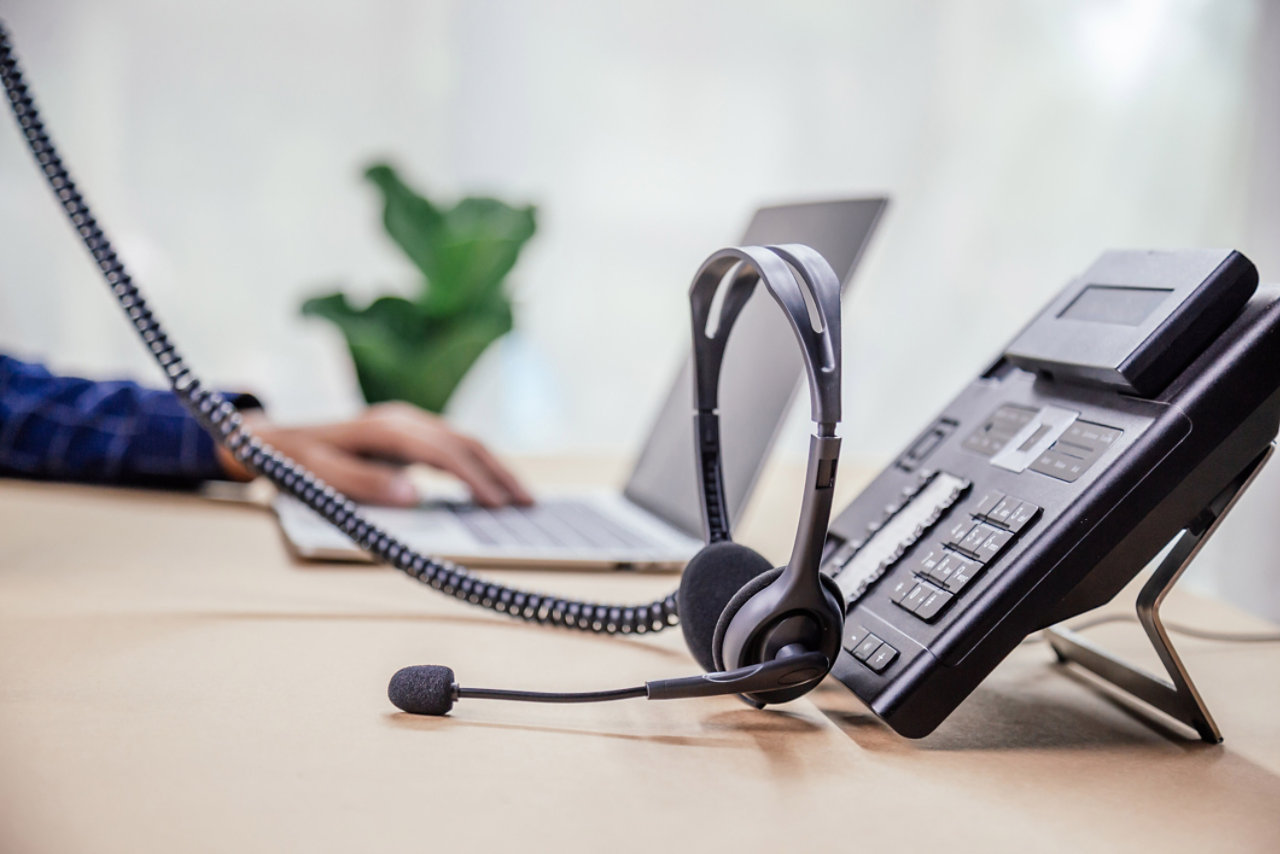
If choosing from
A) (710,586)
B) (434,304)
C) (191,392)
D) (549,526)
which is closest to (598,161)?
(434,304)

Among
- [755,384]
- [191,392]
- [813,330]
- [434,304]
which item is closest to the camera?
[813,330]

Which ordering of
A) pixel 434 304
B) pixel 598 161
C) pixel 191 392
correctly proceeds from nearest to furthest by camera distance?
pixel 191 392 < pixel 434 304 < pixel 598 161

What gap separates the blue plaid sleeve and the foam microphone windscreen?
67 centimetres

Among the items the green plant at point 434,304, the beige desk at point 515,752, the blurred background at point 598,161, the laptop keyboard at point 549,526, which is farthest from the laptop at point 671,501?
the blurred background at point 598,161

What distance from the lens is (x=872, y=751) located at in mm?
437

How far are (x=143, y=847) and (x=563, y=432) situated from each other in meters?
1.85

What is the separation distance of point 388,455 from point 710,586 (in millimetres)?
561

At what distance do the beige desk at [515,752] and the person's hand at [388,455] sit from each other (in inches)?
11.2

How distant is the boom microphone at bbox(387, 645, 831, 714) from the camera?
0.44 metres

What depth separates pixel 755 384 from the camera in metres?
0.81

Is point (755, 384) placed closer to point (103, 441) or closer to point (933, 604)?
point (933, 604)

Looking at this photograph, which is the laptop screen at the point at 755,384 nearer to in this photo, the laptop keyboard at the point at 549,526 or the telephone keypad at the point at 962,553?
the laptop keyboard at the point at 549,526

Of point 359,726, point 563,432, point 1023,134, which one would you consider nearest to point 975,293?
point 1023,134

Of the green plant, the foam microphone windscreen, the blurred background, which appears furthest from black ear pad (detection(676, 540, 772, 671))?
the blurred background
